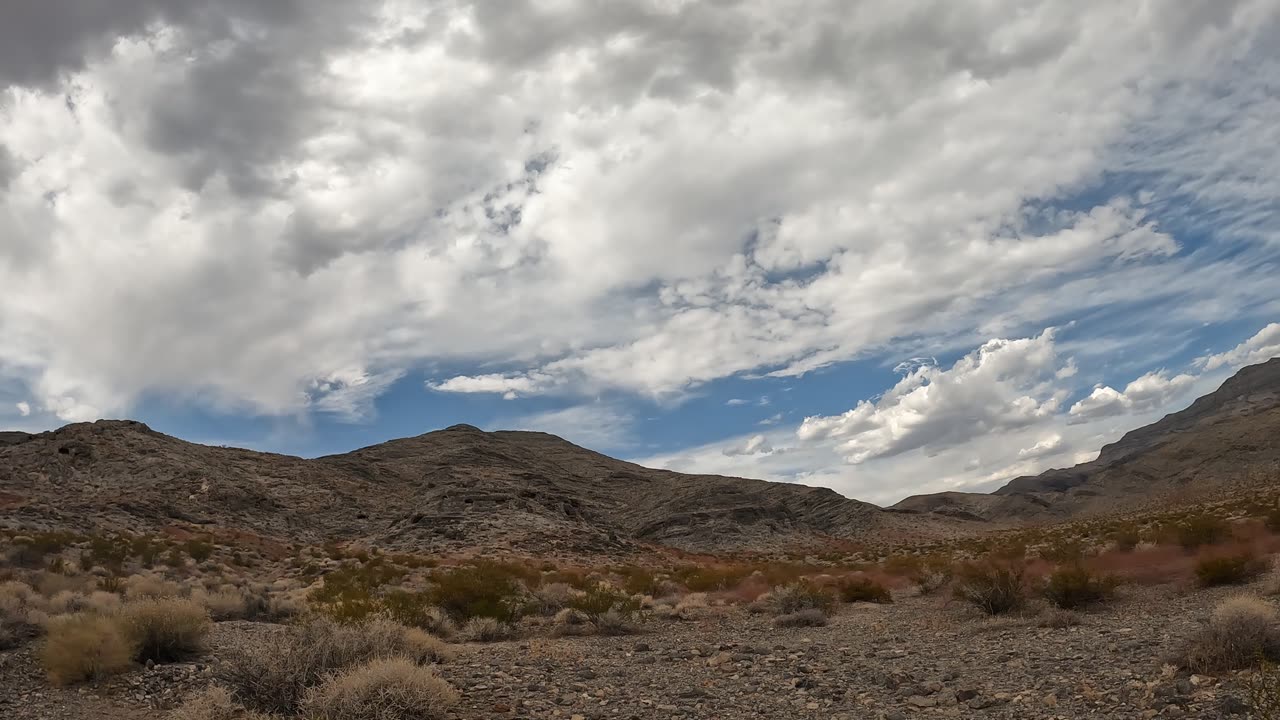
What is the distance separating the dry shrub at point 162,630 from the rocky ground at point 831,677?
51 centimetres

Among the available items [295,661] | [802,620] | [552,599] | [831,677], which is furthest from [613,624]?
[295,661]

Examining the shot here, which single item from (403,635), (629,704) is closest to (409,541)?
(403,635)

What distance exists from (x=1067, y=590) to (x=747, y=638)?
20.5 ft

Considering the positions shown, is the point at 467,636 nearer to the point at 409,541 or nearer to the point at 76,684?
the point at 76,684

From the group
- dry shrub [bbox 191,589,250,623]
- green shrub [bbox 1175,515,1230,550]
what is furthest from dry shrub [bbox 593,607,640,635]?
green shrub [bbox 1175,515,1230,550]

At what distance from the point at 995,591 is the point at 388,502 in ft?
206

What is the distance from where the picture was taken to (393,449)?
326ft

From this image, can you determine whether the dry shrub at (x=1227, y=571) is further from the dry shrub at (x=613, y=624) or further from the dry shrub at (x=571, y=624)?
the dry shrub at (x=571, y=624)

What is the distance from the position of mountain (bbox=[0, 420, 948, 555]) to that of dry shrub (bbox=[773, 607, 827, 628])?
32.6m

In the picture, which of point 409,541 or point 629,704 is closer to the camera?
point 629,704

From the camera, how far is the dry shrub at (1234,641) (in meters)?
7.53

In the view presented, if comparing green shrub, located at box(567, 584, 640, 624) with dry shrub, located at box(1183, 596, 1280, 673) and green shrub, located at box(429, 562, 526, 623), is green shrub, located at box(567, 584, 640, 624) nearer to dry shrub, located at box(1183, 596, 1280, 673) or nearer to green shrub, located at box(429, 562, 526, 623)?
green shrub, located at box(429, 562, 526, 623)

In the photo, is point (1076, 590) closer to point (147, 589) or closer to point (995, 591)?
point (995, 591)

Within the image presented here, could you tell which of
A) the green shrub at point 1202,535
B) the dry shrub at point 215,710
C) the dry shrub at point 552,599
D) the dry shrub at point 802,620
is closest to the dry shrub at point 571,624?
the dry shrub at point 552,599
